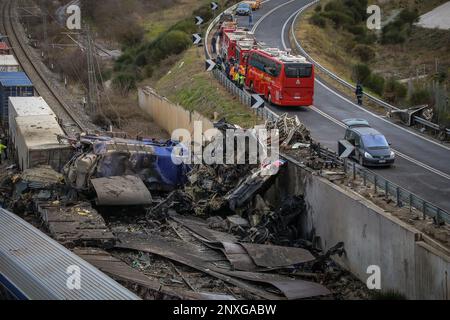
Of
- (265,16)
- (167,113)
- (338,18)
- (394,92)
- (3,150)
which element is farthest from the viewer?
(265,16)

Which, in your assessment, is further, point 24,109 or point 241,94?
point 241,94

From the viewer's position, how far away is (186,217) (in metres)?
27.9

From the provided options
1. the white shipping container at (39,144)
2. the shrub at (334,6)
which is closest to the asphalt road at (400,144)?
the white shipping container at (39,144)

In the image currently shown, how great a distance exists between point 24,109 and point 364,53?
94.1 feet

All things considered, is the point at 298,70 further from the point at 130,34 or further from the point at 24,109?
the point at 130,34

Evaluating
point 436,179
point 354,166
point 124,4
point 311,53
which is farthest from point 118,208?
point 124,4

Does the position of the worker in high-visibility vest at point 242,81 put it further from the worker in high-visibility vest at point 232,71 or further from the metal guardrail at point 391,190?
the metal guardrail at point 391,190

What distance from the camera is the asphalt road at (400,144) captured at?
2535 cm

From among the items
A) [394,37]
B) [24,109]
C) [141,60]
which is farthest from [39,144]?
[394,37]

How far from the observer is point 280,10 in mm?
69938

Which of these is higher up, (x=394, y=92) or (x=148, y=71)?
(x=394, y=92)

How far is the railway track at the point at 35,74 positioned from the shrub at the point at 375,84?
16.6 meters
